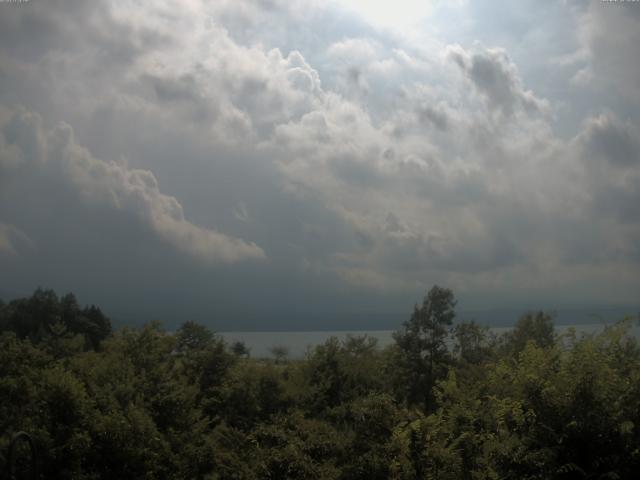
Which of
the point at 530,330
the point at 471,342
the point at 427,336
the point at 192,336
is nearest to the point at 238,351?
the point at 192,336

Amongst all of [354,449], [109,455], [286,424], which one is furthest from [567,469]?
[109,455]

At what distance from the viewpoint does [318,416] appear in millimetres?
33906

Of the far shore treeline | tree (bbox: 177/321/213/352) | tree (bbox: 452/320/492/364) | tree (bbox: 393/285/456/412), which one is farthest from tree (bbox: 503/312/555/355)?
tree (bbox: 177/321/213/352)

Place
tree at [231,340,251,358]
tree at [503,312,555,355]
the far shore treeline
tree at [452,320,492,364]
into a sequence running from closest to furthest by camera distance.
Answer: the far shore treeline < tree at [231,340,251,358] < tree at [503,312,555,355] < tree at [452,320,492,364]

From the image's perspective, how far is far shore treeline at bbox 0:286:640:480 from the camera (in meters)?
12.7

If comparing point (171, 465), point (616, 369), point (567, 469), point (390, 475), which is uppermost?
point (616, 369)

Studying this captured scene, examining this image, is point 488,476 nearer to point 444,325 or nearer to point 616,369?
point 616,369

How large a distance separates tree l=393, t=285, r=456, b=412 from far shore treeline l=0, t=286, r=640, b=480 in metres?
5.14

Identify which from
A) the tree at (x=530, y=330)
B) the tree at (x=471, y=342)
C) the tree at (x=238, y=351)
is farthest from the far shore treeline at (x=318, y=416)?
the tree at (x=471, y=342)

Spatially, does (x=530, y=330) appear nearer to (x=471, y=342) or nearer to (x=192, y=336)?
(x=471, y=342)

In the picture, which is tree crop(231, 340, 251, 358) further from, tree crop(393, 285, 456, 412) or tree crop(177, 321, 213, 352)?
tree crop(393, 285, 456, 412)

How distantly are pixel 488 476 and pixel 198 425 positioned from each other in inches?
670

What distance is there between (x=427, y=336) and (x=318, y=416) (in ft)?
63.8

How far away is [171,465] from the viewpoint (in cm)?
2334
